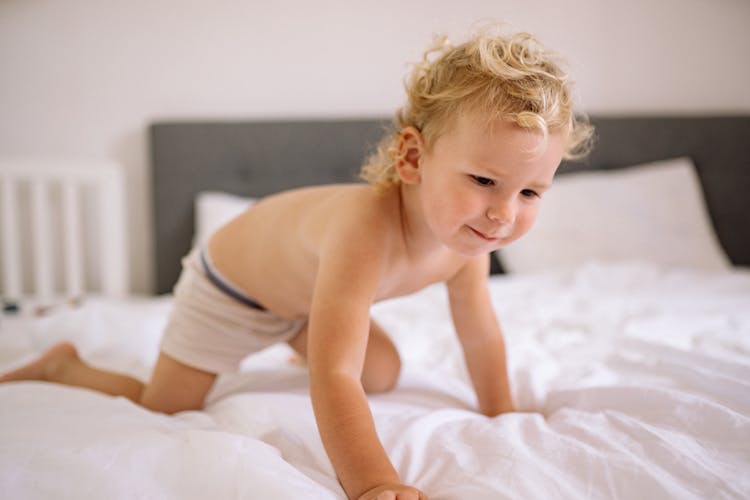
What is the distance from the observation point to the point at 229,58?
7.87 ft

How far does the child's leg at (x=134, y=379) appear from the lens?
113 centimetres

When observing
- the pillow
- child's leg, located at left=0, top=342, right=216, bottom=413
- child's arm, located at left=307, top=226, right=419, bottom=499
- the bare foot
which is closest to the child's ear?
child's arm, located at left=307, top=226, right=419, bottom=499

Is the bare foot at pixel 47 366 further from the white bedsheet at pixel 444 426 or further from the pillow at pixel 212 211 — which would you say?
the pillow at pixel 212 211

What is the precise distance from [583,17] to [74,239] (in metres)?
2.02

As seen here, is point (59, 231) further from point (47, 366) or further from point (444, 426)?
point (444, 426)

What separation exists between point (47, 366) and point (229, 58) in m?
1.51

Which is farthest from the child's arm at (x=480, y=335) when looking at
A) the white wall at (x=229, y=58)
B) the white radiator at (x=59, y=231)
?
the white wall at (x=229, y=58)

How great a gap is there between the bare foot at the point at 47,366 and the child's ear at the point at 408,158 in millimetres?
729

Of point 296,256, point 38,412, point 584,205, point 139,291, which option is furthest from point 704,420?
point 139,291

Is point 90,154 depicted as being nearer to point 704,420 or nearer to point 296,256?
point 296,256

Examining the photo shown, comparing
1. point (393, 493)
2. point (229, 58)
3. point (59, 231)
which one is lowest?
point (59, 231)

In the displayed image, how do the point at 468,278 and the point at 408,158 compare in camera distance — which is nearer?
the point at 408,158

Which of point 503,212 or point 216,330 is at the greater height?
point 503,212

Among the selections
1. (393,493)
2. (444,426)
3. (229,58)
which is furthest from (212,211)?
(393,493)
